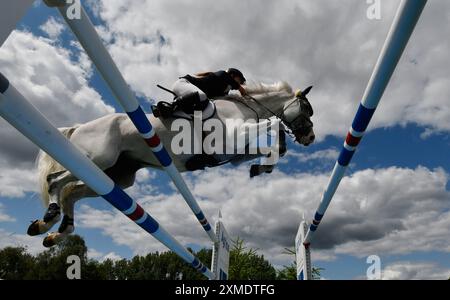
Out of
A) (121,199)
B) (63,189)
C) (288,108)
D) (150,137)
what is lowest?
(121,199)

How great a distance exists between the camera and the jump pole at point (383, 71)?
57.2 inches

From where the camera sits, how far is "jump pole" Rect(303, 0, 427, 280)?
145 cm

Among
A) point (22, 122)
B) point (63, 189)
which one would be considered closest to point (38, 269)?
point (63, 189)

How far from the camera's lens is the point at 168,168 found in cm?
310

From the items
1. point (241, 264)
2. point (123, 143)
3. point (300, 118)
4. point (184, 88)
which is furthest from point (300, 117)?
point (241, 264)

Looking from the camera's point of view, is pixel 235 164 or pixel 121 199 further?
pixel 235 164

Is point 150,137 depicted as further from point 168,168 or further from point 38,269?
point 38,269

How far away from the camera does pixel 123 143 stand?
11.4ft

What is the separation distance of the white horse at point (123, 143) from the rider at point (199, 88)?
0.13 metres

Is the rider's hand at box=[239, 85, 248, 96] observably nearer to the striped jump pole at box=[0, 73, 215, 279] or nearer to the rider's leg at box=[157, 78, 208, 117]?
the rider's leg at box=[157, 78, 208, 117]

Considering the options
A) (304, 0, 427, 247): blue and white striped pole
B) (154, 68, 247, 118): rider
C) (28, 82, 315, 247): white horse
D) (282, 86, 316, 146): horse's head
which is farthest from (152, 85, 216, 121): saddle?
(304, 0, 427, 247): blue and white striped pole
